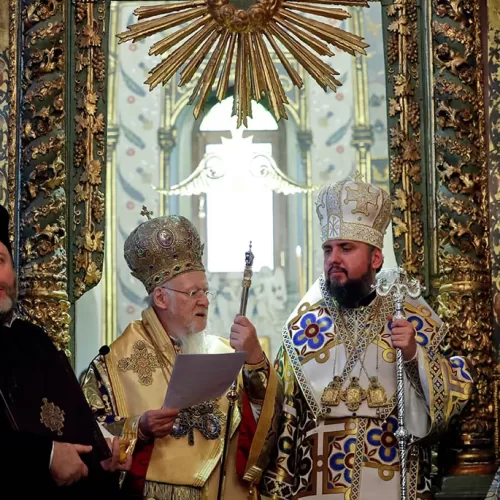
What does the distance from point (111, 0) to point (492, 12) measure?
232 cm

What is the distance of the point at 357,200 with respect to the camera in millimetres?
6949

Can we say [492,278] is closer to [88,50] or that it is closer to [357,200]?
[357,200]

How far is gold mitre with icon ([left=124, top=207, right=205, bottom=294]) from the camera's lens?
6.89m

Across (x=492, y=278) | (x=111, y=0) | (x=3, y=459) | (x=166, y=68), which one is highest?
(x=111, y=0)

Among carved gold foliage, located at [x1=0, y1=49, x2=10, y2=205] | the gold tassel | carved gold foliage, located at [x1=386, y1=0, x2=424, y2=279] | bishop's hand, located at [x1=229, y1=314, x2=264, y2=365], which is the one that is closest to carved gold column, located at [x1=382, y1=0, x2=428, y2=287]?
carved gold foliage, located at [x1=386, y1=0, x2=424, y2=279]

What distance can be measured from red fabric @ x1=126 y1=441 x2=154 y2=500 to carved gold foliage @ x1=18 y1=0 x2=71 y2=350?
1.10 m

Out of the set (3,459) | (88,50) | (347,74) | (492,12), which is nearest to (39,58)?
(88,50)

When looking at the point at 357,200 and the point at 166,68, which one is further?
the point at 166,68

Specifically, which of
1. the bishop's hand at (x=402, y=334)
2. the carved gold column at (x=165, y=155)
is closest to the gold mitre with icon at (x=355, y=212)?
the bishop's hand at (x=402, y=334)

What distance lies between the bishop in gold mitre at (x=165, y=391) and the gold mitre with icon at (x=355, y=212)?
731mm

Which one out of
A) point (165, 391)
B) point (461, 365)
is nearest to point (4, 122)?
point (165, 391)

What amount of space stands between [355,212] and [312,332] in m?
0.68

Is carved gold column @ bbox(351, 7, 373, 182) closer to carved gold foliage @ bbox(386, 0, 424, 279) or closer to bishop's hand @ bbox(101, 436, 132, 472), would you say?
carved gold foliage @ bbox(386, 0, 424, 279)

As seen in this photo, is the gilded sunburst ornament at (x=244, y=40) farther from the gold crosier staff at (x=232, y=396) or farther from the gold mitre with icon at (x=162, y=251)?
the gold crosier staff at (x=232, y=396)
